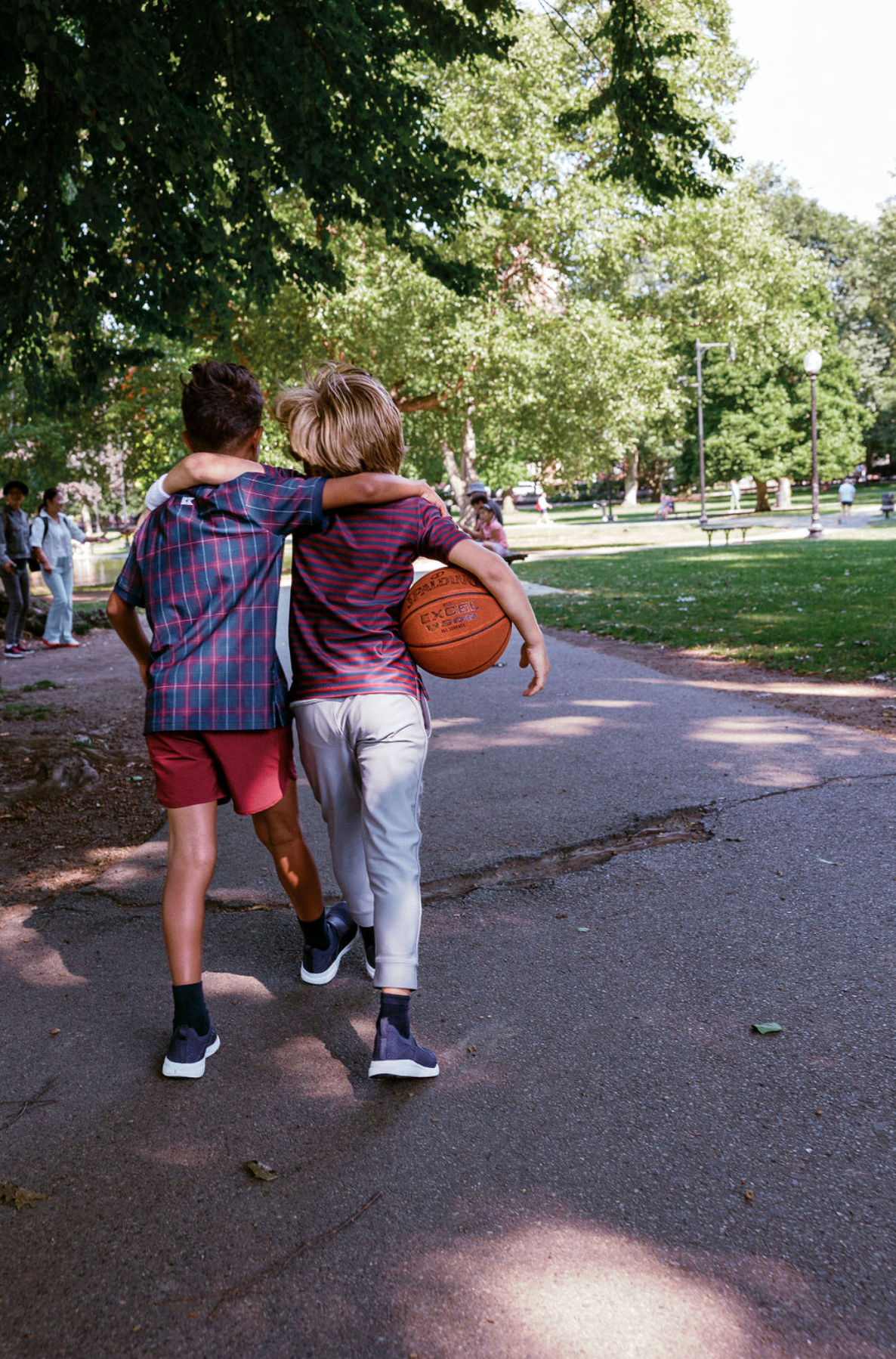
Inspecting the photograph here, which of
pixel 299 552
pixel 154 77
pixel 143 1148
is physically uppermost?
pixel 154 77

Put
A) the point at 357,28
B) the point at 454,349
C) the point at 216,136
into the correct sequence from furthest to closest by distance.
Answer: the point at 454,349 < the point at 357,28 < the point at 216,136

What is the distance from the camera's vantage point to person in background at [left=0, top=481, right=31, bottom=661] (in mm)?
13547

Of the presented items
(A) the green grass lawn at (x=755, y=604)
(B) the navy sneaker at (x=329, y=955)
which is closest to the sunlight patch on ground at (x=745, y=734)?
(A) the green grass lawn at (x=755, y=604)

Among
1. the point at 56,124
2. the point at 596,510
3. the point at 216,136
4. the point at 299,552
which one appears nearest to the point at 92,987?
the point at 299,552

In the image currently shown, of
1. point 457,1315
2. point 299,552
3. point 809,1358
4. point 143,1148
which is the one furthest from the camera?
point 299,552

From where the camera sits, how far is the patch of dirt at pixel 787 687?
7.39 meters

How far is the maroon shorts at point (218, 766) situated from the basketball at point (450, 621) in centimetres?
49

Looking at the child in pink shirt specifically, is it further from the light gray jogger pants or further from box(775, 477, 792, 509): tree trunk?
box(775, 477, 792, 509): tree trunk

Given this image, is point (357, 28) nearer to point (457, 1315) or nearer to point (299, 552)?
point (299, 552)

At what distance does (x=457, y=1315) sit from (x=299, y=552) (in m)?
1.94

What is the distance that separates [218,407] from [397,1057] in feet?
6.19

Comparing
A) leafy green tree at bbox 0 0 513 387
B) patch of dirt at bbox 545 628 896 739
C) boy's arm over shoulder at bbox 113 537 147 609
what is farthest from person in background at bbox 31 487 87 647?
boy's arm over shoulder at bbox 113 537 147 609

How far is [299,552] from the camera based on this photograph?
312 cm

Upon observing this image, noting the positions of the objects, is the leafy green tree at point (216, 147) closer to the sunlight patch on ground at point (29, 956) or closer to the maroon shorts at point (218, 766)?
the sunlight patch on ground at point (29, 956)
